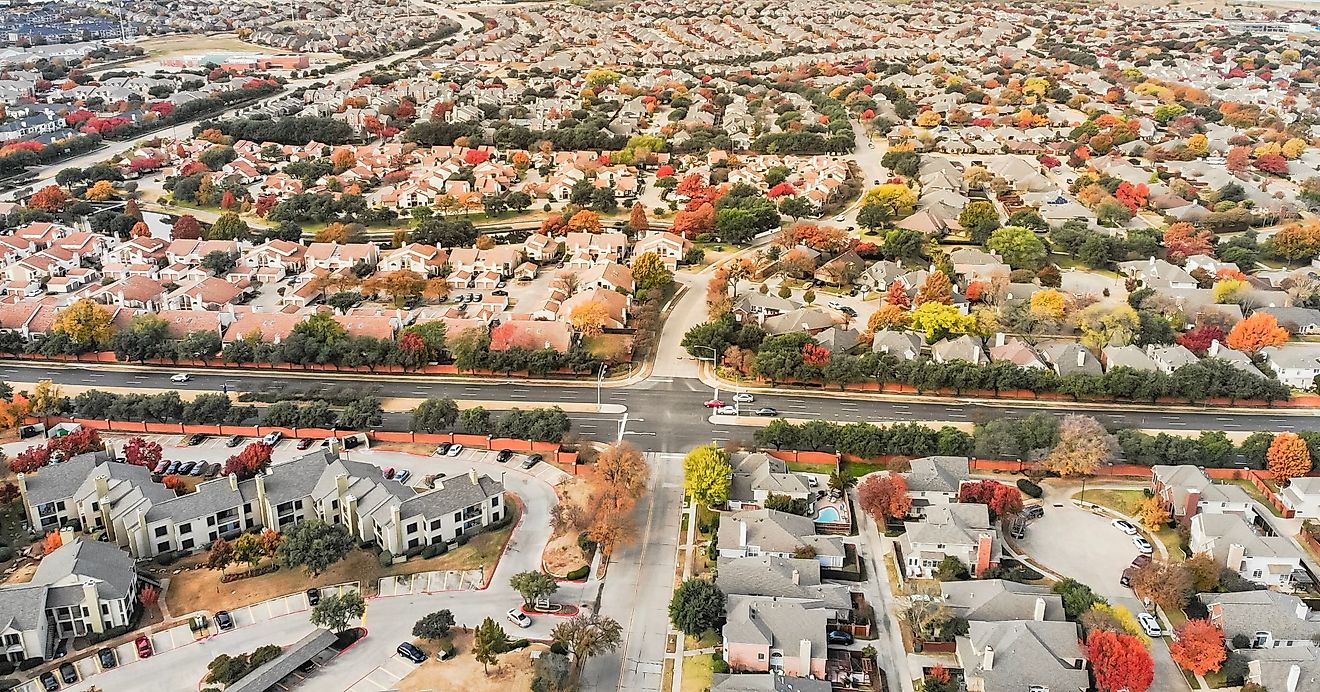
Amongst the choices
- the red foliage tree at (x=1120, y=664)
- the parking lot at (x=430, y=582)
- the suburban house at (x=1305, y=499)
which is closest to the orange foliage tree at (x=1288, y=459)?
the suburban house at (x=1305, y=499)

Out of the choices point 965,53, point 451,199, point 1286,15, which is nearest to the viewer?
point 451,199

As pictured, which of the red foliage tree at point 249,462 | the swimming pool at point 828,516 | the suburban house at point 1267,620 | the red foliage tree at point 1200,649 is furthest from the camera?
the red foliage tree at point 249,462

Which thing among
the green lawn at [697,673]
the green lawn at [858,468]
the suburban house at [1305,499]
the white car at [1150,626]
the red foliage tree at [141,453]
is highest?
the red foliage tree at [141,453]

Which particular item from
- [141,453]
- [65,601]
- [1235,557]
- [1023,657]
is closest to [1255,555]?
[1235,557]

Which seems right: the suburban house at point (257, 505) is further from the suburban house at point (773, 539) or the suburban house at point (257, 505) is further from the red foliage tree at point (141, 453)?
the suburban house at point (773, 539)

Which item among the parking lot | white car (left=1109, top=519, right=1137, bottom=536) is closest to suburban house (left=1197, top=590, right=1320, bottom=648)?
white car (left=1109, top=519, right=1137, bottom=536)

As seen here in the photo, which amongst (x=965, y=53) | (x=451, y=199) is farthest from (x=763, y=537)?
(x=965, y=53)

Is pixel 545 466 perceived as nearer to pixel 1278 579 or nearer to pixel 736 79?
pixel 1278 579
